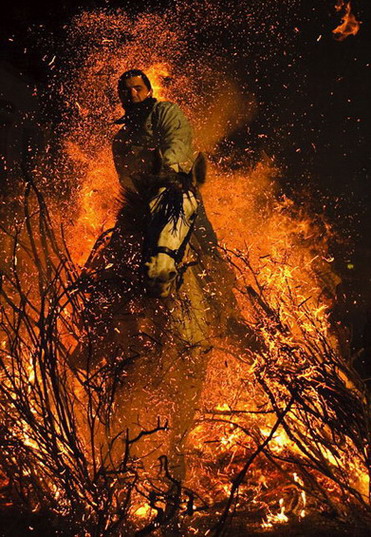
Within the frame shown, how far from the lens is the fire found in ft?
28.9

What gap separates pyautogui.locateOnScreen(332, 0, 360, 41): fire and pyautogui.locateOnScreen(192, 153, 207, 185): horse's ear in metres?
5.45

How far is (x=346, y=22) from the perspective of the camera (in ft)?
29.2

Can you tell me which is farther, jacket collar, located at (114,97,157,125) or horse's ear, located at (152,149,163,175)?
jacket collar, located at (114,97,157,125)

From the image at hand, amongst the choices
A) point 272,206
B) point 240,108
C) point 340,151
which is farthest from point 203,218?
point 340,151

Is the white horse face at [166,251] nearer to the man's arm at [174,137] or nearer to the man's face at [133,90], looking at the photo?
the man's arm at [174,137]

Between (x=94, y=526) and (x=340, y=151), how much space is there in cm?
841

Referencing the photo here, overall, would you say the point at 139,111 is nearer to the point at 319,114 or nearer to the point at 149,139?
the point at 149,139

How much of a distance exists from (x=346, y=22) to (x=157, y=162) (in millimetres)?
5778

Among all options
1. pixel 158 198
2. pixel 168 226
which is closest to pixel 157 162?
pixel 158 198

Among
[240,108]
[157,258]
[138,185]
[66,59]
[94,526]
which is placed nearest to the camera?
[94,526]

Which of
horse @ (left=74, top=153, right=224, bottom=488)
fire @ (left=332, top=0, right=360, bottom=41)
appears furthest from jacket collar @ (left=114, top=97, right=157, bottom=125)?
fire @ (left=332, top=0, right=360, bottom=41)

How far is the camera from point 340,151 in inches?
418

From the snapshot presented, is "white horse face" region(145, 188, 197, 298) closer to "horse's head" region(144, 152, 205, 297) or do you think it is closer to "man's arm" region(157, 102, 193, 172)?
"horse's head" region(144, 152, 205, 297)

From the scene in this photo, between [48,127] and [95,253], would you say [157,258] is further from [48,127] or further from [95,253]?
[48,127]
